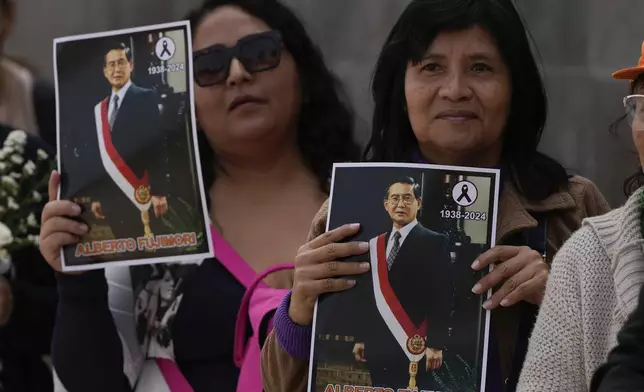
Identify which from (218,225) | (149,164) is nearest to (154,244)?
(149,164)

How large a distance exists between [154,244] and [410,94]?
2.27 ft

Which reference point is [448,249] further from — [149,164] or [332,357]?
[149,164]

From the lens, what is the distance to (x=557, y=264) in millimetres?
1611

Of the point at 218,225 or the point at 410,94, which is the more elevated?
the point at 410,94

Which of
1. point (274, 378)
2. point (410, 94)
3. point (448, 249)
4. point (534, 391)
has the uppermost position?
point (410, 94)

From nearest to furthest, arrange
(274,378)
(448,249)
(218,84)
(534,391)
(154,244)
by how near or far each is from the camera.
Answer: (534,391), (448,249), (274,378), (154,244), (218,84)

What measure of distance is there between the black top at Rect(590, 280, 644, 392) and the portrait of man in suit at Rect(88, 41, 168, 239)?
140 cm

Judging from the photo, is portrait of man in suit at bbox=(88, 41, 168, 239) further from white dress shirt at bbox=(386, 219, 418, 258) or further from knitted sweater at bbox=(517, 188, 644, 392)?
knitted sweater at bbox=(517, 188, 644, 392)

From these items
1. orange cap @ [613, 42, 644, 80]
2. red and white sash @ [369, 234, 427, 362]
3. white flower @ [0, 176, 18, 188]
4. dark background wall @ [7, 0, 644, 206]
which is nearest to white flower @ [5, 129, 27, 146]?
white flower @ [0, 176, 18, 188]

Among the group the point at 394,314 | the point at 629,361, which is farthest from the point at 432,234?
the point at 629,361

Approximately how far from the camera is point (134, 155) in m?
2.45

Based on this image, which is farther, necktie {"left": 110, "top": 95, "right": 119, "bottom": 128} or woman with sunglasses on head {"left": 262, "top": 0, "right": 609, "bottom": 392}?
necktie {"left": 110, "top": 95, "right": 119, "bottom": 128}

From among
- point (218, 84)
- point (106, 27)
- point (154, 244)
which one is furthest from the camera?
point (106, 27)

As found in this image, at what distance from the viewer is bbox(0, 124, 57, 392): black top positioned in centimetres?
309
